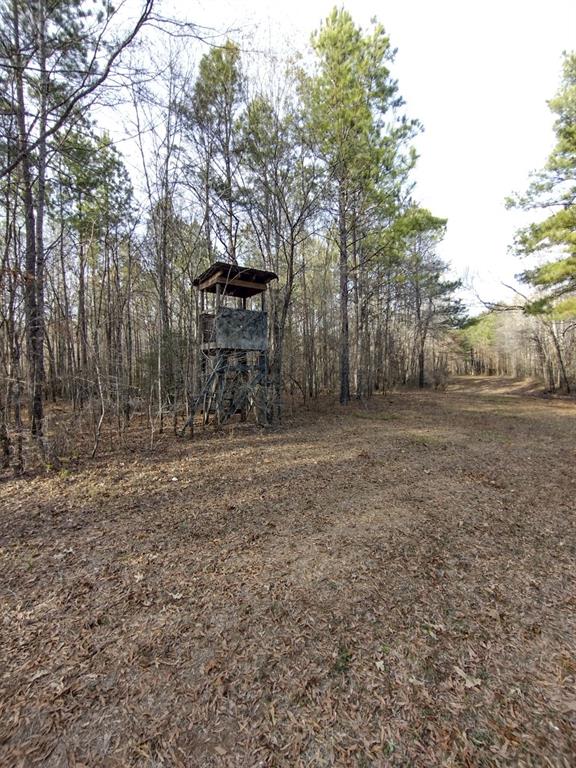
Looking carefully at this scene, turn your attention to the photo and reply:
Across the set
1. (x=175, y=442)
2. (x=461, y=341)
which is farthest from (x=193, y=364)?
(x=461, y=341)

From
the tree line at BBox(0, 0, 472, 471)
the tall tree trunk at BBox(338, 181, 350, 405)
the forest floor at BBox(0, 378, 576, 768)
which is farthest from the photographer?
the tall tree trunk at BBox(338, 181, 350, 405)

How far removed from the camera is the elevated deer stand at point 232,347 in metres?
7.44

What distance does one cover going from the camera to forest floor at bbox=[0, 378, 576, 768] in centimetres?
141

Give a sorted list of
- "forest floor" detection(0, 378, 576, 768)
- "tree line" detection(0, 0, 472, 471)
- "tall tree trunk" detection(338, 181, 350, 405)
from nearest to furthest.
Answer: "forest floor" detection(0, 378, 576, 768) → "tree line" detection(0, 0, 472, 471) → "tall tree trunk" detection(338, 181, 350, 405)

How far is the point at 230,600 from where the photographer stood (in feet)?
7.34

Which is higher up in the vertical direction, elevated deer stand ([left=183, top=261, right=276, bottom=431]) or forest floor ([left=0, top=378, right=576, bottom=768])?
elevated deer stand ([left=183, top=261, right=276, bottom=431])

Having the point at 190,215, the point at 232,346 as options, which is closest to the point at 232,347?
the point at 232,346

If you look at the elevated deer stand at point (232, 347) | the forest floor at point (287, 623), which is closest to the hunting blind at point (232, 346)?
the elevated deer stand at point (232, 347)

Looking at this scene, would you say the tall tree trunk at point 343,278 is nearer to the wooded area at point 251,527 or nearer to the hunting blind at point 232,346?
the wooded area at point 251,527

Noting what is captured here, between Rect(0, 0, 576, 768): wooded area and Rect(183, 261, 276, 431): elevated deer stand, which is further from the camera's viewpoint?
Rect(183, 261, 276, 431): elevated deer stand

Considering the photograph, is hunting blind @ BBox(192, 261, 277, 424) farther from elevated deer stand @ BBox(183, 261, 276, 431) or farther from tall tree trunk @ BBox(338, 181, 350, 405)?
tall tree trunk @ BBox(338, 181, 350, 405)

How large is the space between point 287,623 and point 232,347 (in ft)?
20.4

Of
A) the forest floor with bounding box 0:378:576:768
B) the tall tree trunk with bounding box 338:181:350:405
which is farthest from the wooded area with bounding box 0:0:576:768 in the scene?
the tall tree trunk with bounding box 338:181:350:405

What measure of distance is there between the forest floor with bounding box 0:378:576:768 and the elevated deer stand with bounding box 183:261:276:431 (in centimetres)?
354
